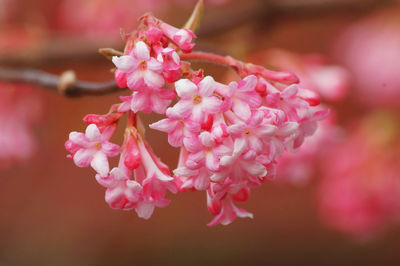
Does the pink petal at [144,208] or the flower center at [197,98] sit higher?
the flower center at [197,98]

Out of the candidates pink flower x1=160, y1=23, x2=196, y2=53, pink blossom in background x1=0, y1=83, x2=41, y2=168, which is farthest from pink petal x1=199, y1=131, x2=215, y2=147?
pink blossom in background x1=0, y1=83, x2=41, y2=168

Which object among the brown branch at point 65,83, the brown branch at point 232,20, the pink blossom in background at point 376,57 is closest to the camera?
the brown branch at point 65,83

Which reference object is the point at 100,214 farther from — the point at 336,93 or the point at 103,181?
the point at 103,181

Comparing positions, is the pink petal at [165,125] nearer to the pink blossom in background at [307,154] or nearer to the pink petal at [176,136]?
the pink petal at [176,136]

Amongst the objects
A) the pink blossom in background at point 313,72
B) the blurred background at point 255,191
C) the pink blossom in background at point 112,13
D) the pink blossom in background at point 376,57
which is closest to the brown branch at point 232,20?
the blurred background at point 255,191

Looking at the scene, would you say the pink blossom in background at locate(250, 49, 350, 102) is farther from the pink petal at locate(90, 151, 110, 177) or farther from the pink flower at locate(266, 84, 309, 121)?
the pink petal at locate(90, 151, 110, 177)

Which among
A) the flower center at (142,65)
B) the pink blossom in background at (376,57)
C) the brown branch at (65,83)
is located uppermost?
the pink blossom in background at (376,57)
